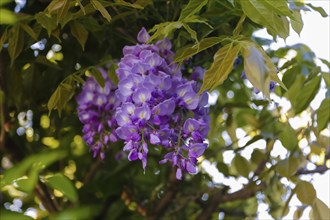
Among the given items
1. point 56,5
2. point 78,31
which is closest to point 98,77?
point 78,31

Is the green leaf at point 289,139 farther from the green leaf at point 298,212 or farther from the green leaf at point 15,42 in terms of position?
the green leaf at point 15,42

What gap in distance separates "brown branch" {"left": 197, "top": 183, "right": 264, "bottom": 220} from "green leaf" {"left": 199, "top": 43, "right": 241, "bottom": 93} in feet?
1.63

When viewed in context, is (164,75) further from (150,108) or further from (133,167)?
(133,167)

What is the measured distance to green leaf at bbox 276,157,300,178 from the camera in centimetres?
91

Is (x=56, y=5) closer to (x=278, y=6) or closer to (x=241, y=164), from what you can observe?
(x=278, y=6)

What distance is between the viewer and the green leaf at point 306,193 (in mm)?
855

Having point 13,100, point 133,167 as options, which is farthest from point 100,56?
point 133,167

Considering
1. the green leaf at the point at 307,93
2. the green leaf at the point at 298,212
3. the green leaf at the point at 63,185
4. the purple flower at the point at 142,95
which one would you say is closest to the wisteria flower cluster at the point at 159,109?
the purple flower at the point at 142,95

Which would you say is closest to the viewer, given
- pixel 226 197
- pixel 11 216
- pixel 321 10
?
pixel 11 216

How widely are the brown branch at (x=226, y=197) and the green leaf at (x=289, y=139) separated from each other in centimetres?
14

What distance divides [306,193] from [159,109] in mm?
330

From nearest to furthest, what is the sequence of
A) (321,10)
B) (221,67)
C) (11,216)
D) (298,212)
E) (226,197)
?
(11,216) < (221,67) < (321,10) < (298,212) < (226,197)

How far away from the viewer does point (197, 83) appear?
0.77 meters

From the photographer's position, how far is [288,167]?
91cm
